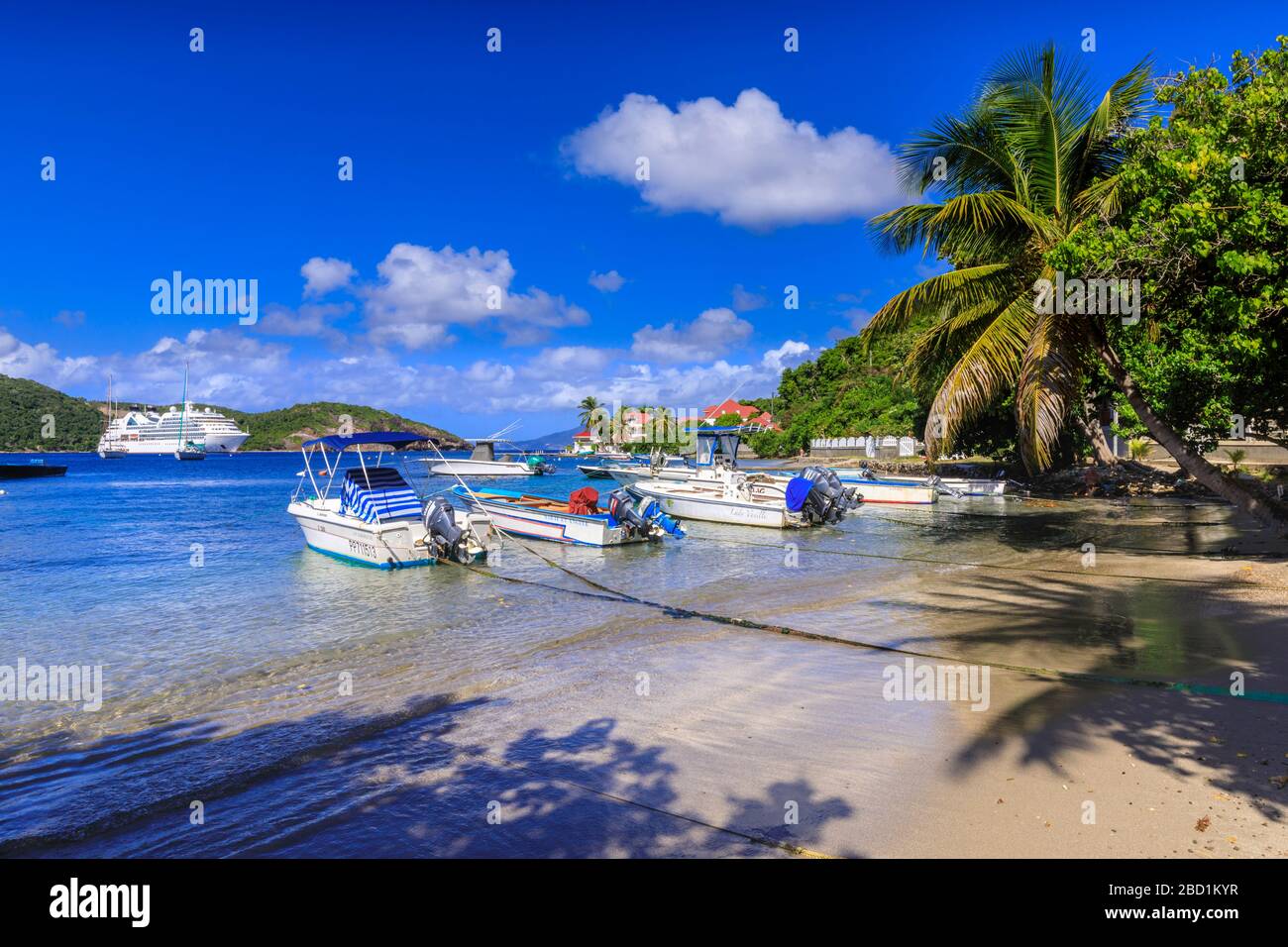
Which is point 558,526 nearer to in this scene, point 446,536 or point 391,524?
point 446,536

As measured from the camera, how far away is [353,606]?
523 inches

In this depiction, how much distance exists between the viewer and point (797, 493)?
24.5 meters

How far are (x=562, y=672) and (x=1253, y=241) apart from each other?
11.6 metres

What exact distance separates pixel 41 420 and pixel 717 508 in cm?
16022

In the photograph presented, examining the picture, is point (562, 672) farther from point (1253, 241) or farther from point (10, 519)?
point (10, 519)

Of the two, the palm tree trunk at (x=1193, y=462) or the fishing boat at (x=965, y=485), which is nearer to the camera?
the palm tree trunk at (x=1193, y=462)

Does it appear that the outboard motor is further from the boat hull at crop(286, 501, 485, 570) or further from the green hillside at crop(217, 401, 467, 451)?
the green hillside at crop(217, 401, 467, 451)

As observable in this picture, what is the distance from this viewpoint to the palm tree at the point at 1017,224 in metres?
16.8

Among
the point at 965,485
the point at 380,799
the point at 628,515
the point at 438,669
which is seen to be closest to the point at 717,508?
the point at 628,515

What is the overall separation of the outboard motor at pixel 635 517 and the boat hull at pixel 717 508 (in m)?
1.24

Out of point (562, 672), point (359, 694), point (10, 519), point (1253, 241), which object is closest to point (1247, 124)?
point (1253, 241)

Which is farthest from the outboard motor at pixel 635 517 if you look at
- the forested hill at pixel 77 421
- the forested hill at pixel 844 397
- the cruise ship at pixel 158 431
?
the cruise ship at pixel 158 431

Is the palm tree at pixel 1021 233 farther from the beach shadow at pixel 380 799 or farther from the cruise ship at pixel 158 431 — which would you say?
the cruise ship at pixel 158 431

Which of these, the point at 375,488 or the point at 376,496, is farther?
the point at 375,488
